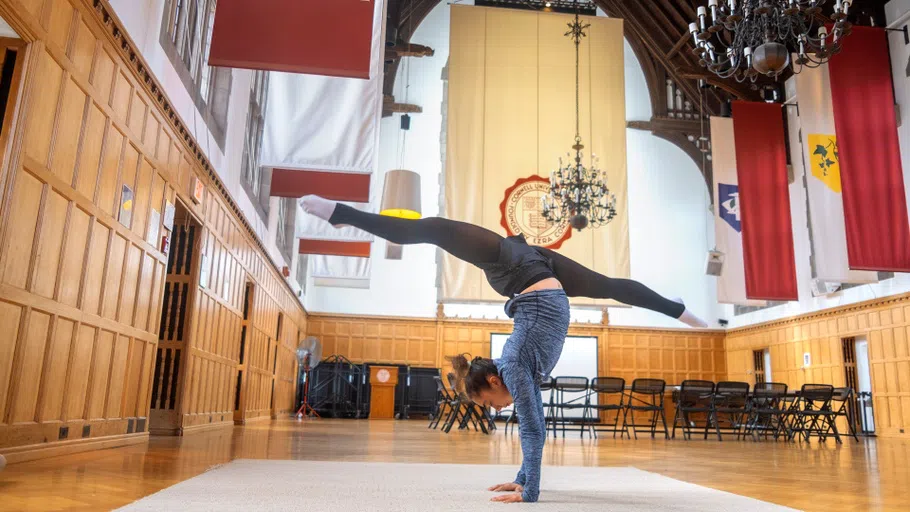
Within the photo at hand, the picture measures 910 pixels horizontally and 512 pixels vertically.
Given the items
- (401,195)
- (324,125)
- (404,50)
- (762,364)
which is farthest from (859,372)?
(324,125)

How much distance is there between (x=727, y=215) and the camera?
12.0 m

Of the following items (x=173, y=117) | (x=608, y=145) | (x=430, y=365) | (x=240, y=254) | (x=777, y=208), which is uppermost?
(x=608, y=145)

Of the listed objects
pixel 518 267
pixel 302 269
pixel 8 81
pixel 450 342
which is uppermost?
pixel 302 269

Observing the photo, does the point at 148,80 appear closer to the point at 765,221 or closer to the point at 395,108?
the point at 765,221

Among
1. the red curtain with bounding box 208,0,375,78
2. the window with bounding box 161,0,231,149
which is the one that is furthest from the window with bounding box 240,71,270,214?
the red curtain with bounding box 208,0,375,78

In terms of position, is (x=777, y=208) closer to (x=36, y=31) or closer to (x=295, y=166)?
(x=295, y=166)

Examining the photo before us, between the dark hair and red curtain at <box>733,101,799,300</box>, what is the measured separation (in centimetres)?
897

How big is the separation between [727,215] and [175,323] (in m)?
9.68

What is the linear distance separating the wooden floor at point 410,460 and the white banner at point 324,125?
285 centimetres

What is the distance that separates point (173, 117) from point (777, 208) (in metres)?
9.36

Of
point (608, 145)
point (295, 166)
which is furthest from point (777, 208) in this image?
point (295, 166)

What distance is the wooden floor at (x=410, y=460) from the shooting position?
8.47 feet

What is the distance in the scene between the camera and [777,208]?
10742 millimetres

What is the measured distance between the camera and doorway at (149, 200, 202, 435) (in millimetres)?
6309
